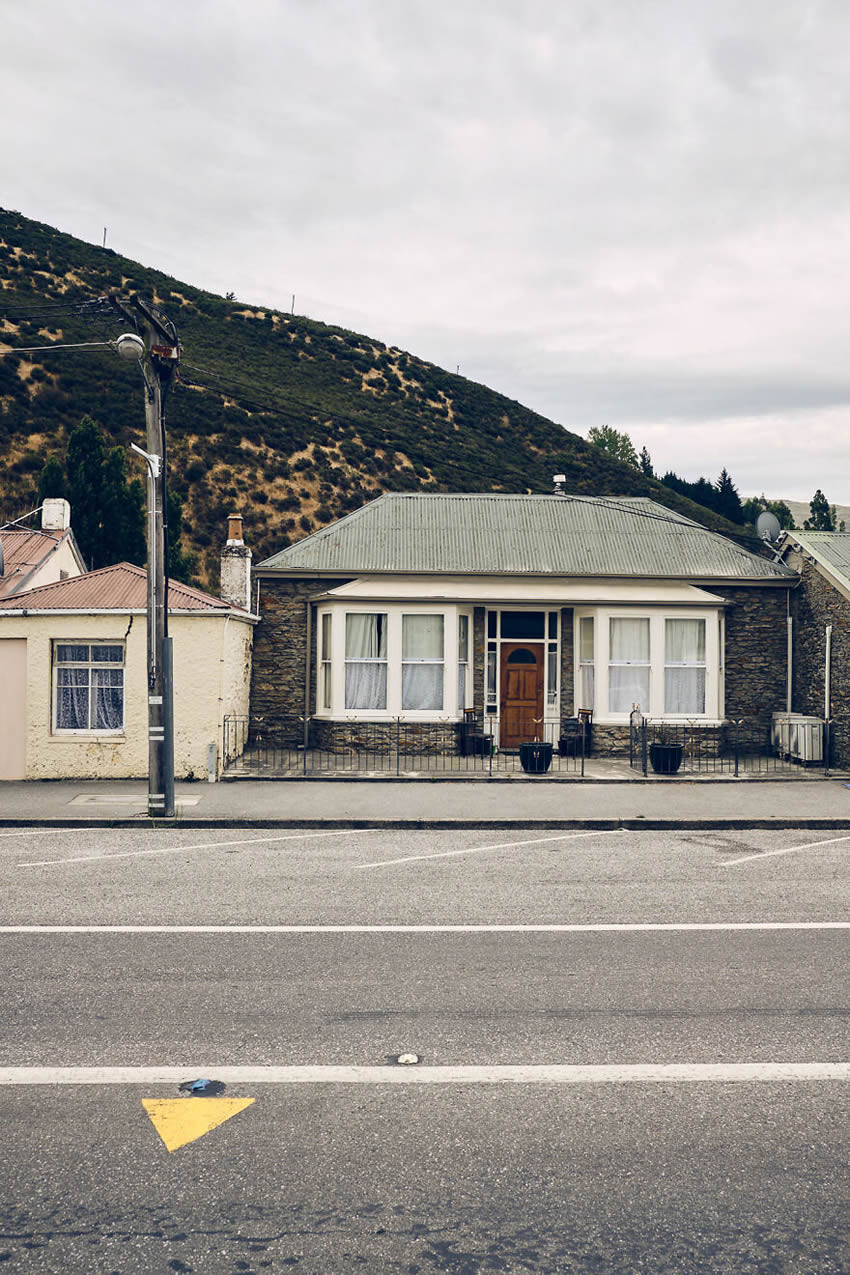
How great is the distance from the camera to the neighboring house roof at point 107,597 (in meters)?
18.3

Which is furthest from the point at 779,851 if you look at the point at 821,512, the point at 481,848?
the point at 821,512

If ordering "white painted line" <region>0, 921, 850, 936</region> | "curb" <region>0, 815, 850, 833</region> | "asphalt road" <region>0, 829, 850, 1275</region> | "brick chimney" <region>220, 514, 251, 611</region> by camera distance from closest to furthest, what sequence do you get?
"asphalt road" <region>0, 829, 850, 1275</region>, "white painted line" <region>0, 921, 850, 936</region>, "curb" <region>0, 815, 850, 833</region>, "brick chimney" <region>220, 514, 251, 611</region>

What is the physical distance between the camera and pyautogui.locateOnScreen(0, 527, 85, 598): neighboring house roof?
72.0 feet

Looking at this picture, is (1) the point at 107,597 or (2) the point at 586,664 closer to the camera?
(1) the point at 107,597

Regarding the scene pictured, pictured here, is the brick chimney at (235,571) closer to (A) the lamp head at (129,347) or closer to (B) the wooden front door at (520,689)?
(B) the wooden front door at (520,689)

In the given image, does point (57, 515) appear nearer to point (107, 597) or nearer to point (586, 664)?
point (107, 597)

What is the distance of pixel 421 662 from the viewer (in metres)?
21.5

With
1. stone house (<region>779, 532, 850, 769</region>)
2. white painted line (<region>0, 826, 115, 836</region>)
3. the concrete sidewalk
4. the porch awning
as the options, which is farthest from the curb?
the porch awning

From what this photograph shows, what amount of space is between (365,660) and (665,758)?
6.93 m

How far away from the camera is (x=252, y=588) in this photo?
22281 mm

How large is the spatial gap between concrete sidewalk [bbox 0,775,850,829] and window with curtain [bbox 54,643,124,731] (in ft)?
3.98

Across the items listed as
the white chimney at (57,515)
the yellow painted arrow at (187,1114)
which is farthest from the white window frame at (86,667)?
the yellow painted arrow at (187,1114)

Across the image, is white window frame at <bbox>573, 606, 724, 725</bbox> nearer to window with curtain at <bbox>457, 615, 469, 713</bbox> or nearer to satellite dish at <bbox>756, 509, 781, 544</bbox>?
window with curtain at <bbox>457, 615, 469, 713</bbox>

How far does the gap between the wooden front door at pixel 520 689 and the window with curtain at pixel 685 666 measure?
9.50 feet
